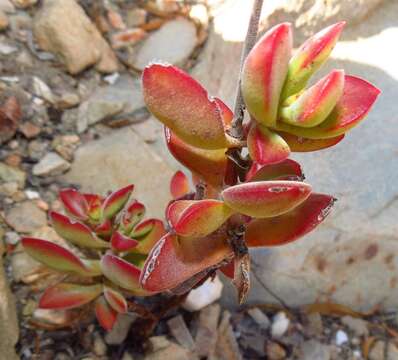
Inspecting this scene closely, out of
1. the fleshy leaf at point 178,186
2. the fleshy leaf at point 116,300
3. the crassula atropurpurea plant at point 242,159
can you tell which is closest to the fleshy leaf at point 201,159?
the crassula atropurpurea plant at point 242,159

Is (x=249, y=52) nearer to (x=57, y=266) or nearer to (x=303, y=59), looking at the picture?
(x=303, y=59)

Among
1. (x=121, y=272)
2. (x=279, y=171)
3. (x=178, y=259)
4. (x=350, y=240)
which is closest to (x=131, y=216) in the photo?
(x=121, y=272)

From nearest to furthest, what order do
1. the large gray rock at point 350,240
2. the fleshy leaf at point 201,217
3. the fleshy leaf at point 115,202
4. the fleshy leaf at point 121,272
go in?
1. the fleshy leaf at point 201,217
2. the fleshy leaf at point 121,272
3. the fleshy leaf at point 115,202
4. the large gray rock at point 350,240

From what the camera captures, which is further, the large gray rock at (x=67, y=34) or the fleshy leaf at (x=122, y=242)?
the large gray rock at (x=67, y=34)

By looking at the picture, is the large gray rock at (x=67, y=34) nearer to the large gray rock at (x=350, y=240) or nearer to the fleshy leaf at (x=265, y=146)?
the large gray rock at (x=350, y=240)

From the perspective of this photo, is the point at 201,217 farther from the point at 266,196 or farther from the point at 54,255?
the point at 54,255
